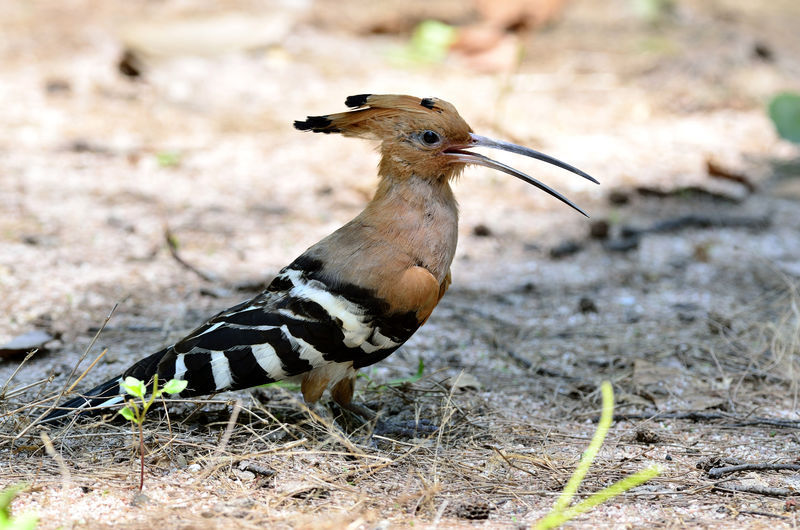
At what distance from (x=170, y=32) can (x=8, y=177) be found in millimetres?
3000

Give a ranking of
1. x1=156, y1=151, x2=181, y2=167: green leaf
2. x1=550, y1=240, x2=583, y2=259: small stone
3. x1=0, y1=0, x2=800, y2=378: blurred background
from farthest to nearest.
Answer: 1. x1=156, y1=151, x2=181, y2=167: green leaf
2. x1=550, y1=240, x2=583, y2=259: small stone
3. x1=0, y1=0, x2=800, y2=378: blurred background

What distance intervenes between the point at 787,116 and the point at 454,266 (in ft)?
7.21

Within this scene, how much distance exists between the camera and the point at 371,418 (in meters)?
2.76

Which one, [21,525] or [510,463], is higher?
[21,525]

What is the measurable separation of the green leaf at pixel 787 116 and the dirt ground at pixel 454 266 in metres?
0.45

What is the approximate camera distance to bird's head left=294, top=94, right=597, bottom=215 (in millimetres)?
2676

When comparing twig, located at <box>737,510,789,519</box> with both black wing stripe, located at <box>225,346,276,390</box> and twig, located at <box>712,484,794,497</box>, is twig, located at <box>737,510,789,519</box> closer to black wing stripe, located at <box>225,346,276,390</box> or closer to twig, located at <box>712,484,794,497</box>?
twig, located at <box>712,484,794,497</box>

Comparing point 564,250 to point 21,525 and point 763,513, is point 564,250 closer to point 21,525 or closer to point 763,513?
point 763,513

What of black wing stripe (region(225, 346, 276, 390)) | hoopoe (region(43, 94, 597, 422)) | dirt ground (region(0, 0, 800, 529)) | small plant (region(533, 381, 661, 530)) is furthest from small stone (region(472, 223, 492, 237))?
black wing stripe (region(225, 346, 276, 390))

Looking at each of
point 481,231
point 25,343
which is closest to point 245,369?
point 25,343

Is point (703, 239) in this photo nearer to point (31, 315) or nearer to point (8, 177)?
point (31, 315)

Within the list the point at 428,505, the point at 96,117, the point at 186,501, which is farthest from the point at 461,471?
the point at 96,117

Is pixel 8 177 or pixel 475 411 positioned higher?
pixel 8 177

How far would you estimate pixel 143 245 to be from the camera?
13.9 ft
